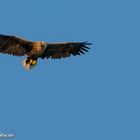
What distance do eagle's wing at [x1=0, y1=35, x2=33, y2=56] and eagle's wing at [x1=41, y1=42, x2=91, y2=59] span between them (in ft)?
3.20

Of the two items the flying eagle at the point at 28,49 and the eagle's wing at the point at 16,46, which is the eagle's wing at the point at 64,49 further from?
the eagle's wing at the point at 16,46

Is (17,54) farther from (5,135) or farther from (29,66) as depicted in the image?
(5,135)

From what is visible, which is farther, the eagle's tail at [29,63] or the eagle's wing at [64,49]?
the eagle's wing at [64,49]

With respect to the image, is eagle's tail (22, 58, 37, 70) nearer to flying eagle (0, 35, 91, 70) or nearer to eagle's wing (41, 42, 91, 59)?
flying eagle (0, 35, 91, 70)

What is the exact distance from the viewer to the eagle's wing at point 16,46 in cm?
1850

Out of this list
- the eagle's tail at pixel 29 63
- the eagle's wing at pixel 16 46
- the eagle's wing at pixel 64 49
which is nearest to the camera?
the eagle's tail at pixel 29 63

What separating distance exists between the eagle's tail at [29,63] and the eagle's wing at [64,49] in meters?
1.13

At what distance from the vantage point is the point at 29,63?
59.9 feet

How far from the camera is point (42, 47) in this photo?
1828cm

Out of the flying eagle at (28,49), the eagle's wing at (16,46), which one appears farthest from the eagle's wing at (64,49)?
the eagle's wing at (16,46)

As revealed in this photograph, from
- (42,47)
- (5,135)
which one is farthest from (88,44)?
(5,135)

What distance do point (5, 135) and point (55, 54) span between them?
5.73 metres

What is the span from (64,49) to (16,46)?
207 centimetres

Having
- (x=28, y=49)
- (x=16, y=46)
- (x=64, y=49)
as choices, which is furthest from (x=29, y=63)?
(x=64, y=49)
